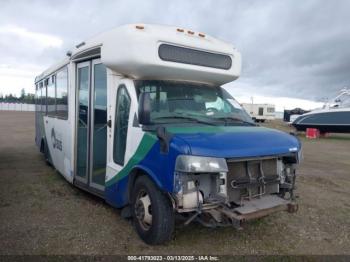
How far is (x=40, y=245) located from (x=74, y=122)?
9.34 ft

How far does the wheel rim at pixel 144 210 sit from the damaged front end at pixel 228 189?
1.60ft

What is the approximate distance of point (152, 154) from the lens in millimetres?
4391

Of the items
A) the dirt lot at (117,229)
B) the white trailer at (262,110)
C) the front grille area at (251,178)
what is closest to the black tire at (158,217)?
the dirt lot at (117,229)

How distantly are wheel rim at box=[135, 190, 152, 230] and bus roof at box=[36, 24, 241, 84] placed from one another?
5.67 feet

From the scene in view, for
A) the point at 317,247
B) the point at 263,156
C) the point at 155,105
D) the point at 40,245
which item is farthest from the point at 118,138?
the point at 317,247

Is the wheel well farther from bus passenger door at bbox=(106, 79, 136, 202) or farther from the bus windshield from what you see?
the bus windshield

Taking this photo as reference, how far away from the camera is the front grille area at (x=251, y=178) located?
427 cm

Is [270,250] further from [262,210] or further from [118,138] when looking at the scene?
[118,138]

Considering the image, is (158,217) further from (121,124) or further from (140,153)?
(121,124)

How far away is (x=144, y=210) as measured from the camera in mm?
4648

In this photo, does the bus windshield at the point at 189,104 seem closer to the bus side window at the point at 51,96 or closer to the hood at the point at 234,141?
the hood at the point at 234,141

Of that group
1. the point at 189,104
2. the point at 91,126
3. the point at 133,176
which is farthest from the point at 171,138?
the point at 91,126

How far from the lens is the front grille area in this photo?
14.0ft

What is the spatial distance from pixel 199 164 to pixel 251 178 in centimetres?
91
